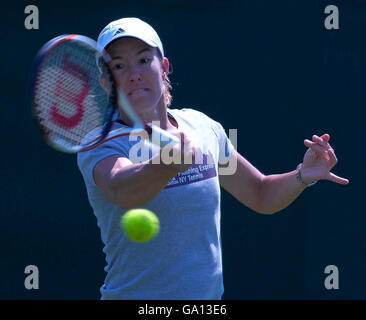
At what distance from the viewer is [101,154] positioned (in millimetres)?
2514

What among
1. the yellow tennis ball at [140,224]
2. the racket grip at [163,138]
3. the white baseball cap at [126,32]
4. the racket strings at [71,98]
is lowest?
the yellow tennis ball at [140,224]

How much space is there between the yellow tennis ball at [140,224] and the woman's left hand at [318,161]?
661mm

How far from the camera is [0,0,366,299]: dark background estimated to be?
13.7 feet

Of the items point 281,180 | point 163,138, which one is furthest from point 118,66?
point 281,180

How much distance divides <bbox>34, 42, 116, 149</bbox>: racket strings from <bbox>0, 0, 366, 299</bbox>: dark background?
149cm

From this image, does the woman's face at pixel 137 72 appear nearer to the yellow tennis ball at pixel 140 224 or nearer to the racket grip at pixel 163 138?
the racket grip at pixel 163 138

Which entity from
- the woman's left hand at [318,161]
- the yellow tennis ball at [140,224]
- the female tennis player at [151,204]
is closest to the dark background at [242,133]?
the woman's left hand at [318,161]

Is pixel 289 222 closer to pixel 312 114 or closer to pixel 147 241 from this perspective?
pixel 312 114

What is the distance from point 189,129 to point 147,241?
48 cm

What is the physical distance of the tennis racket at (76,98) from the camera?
2551 millimetres

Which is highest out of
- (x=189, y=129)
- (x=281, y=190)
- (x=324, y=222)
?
(x=189, y=129)

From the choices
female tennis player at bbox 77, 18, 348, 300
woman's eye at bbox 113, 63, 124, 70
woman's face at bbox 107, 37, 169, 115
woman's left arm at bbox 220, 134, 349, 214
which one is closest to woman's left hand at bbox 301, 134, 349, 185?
woman's left arm at bbox 220, 134, 349, 214

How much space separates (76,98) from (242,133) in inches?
66.2
